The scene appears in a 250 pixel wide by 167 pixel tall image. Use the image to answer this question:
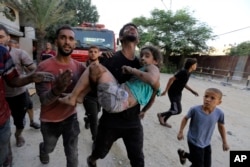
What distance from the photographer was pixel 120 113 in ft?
8.18

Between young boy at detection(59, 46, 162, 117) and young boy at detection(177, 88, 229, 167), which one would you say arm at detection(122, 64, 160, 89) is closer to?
young boy at detection(59, 46, 162, 117)

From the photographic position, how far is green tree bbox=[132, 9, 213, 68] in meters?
23.3

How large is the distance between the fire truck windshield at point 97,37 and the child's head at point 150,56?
817cm

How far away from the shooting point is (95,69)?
7.12 feet

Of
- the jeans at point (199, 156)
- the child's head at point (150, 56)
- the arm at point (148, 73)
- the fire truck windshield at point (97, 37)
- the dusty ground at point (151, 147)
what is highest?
the fire truck windshield at point (97, 37)

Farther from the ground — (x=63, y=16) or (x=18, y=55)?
(x=63, y=16)

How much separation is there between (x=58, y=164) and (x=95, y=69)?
183 cm

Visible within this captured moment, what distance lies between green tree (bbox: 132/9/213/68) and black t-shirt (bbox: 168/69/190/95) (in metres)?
18.8

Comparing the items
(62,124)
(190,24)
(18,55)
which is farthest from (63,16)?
(62,124)

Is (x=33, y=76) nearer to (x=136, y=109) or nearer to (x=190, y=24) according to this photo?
(x=136, y=109)

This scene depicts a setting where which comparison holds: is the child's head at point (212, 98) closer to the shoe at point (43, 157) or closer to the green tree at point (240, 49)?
the shoe at point (43, 157)

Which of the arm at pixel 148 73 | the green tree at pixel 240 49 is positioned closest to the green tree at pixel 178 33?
the green tree at pixel 240 49

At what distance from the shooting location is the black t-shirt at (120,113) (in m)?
2.46

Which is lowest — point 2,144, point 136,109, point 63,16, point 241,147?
point 241,147
